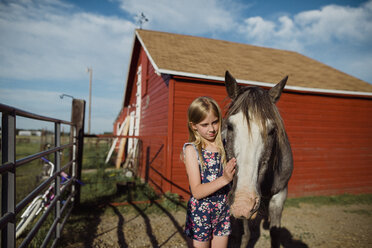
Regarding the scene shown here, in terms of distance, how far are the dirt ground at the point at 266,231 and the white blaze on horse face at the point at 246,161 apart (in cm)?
270

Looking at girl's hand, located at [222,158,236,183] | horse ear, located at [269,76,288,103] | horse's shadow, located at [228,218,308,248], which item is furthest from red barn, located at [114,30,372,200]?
girl's hand, located at [222,158,236,183]

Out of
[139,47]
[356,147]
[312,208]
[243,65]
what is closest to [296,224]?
[312,208]

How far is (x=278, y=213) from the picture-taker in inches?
109

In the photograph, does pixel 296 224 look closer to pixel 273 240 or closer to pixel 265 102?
pixel 273 240

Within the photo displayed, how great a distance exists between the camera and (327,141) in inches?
279

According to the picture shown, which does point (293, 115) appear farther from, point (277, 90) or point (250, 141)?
point (250, 141)

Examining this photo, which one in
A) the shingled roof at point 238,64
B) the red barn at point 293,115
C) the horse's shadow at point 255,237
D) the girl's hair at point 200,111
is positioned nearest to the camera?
the girl's hair at point 200,111

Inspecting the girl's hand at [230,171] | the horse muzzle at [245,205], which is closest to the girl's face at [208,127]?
the girl's hand at [230,171]

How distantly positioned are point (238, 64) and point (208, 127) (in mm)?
6556

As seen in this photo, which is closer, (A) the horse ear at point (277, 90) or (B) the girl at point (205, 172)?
(B) the girl at point (205, 172)

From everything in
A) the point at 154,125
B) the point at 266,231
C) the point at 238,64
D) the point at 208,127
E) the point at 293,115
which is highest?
the point at 238,64

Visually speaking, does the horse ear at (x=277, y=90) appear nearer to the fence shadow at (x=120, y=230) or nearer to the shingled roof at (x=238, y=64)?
the fence shadow at (x=120, y=230)

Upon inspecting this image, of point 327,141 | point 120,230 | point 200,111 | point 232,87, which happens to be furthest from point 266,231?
point 327,141

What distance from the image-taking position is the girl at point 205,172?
1694 millimetres
